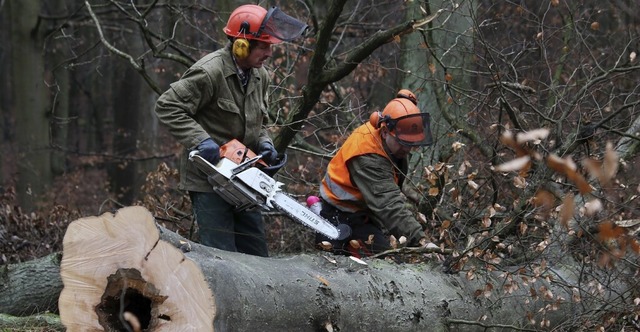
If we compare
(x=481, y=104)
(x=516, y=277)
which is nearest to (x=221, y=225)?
(x=516, y=277)

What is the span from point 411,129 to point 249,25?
4.25 ft

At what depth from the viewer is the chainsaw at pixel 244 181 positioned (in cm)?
516

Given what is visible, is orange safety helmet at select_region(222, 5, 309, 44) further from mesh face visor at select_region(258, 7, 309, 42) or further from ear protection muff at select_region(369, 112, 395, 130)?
ear protection muff at select_region(369, 112, 395, 130)

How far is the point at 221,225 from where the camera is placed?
5.52 meters

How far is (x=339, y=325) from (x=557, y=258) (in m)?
1.77

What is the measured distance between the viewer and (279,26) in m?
5.52

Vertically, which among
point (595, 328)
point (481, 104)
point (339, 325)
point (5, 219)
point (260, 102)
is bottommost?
point (5, 219)

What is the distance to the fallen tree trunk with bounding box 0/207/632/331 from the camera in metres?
3.81

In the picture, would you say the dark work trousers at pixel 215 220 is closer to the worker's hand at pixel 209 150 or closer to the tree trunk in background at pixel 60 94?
the worker's hand at pixel 209 150

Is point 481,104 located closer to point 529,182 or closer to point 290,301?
point 529,182

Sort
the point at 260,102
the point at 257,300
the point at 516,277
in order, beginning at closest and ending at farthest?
the point at 257,300
the point at 516,277
the point at 260,102

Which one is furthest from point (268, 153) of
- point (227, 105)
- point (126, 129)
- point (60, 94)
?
point (126, 129)

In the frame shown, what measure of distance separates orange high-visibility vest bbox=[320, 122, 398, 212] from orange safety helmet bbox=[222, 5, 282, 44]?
0.91 metres

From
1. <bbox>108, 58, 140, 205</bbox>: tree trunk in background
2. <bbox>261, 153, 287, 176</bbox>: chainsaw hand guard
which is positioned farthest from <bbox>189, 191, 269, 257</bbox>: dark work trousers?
<bbox>108, 58, 140, 205</bbox>: tree trunk in background
